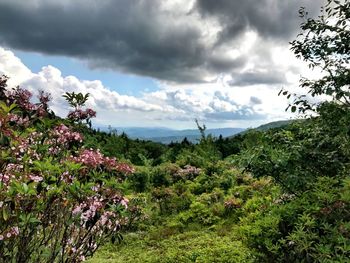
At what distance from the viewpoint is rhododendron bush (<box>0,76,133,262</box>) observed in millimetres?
4672

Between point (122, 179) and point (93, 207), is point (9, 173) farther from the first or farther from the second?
point (122, 179)

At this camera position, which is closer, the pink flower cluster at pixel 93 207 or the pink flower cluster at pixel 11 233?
the pink flower cluster at pixel 11 233

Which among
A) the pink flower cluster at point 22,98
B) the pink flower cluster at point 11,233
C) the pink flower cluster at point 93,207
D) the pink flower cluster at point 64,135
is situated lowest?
the pink flower cluster at point 11,233

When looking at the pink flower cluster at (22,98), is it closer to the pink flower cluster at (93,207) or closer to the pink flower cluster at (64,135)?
the pink flower cluster at (64,135)

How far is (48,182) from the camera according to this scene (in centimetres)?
477

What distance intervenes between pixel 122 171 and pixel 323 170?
10.1ft

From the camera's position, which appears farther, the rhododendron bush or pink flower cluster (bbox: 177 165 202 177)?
pink flower cluster (bbox: 177 165 202 177)

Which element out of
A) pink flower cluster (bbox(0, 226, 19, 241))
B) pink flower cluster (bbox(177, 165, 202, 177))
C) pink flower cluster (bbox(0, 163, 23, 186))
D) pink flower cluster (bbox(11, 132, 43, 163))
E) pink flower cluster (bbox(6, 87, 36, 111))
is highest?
pink flower cluster (bbox(6, 87, 36, 111))

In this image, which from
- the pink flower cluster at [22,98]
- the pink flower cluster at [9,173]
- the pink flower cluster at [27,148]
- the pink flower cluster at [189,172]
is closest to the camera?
the pink flower cluster at [9,173]

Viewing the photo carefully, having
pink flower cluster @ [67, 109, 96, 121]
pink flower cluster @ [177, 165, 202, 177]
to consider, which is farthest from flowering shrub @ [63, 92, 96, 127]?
pink flower cluster @ [177, 165, 202, 177]

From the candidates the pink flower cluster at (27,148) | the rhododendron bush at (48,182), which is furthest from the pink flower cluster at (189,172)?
the pink flower cluster at (27,148)

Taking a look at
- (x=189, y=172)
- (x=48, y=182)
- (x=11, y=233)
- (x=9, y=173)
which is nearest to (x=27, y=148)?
(x=9, y=173)

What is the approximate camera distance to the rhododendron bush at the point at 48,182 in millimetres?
4672

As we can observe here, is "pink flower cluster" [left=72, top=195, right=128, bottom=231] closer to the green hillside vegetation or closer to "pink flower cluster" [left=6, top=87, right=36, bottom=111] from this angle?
the green hillside vegetation
